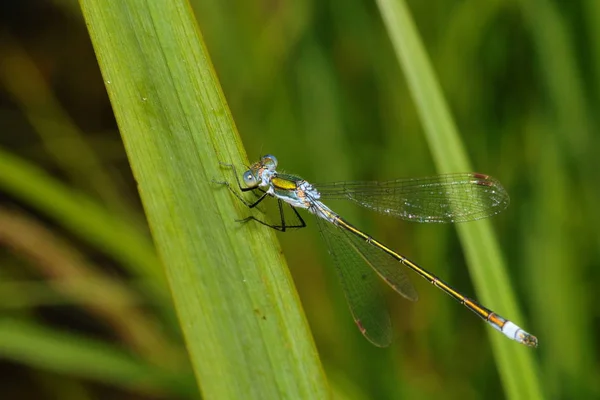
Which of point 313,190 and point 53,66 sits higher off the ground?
point 53,66

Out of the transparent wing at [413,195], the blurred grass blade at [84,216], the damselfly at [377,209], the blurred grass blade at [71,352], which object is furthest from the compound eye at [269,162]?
the blurred grass blade at [71,352]

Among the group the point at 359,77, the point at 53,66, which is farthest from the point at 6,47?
the point at 359,77

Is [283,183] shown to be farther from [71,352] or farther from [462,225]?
[71,352]

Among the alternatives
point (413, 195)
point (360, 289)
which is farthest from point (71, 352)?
point (413, 195)

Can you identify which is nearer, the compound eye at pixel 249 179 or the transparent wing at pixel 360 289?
the compound eye at pixel 249 179

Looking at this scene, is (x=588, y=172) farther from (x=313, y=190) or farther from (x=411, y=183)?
(x=313, y=190)

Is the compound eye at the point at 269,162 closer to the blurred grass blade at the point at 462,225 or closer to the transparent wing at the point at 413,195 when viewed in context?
the transparent wing at the point at 413,195
